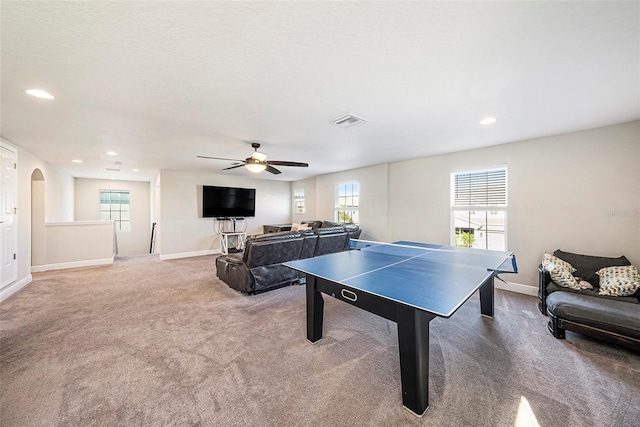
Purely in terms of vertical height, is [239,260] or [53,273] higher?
[239,260]

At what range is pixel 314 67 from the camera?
6.07 feet

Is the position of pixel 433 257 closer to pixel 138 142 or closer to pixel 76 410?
pixel 76 410

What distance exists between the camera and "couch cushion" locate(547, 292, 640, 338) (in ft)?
6.93

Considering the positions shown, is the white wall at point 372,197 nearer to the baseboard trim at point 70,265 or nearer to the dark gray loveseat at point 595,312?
the dark gray loveseat at point 595,312

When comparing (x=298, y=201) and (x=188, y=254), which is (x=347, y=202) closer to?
(x=298, y=201)

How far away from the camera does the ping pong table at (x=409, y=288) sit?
1535mm

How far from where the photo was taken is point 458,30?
4.83 ft

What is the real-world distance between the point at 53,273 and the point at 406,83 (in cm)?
731

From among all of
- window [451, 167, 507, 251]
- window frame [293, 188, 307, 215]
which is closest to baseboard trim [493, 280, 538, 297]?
window [451, 167, 507, 251]

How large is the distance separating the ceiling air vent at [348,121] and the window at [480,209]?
2725 millimetres

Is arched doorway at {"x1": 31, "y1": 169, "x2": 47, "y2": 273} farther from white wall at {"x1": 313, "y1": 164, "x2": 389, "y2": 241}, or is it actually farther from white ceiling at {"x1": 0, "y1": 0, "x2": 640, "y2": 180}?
white wall at {"x1": 313, "y1": 164, "x2": 389, "y2": 241}

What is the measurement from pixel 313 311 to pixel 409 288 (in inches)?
41.7

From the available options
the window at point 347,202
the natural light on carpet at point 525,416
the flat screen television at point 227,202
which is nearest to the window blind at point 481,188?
the window at point 347,202

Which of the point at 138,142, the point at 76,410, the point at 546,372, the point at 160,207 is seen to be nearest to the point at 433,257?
the point at 546,372
